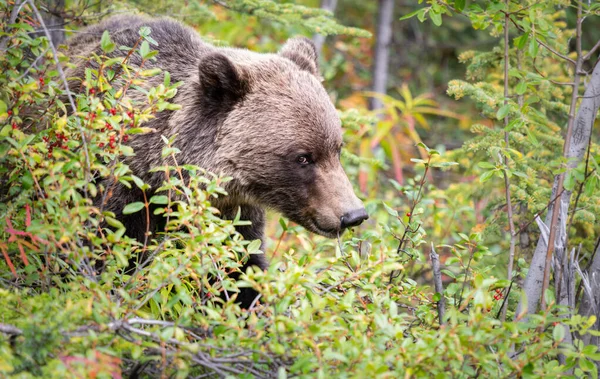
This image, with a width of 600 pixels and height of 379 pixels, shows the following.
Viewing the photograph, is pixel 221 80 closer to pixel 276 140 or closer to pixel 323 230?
pixel 276 140

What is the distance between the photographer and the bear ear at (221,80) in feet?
12.6

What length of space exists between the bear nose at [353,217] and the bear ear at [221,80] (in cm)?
104

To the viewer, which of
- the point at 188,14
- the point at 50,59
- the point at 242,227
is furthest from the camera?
the point at 188,14

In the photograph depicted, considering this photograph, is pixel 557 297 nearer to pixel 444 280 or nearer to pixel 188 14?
pixel 444 280

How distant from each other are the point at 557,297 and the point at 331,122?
170 centimetres

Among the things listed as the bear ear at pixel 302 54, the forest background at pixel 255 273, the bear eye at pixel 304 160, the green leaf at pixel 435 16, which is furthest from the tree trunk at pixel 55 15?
the green leaf at pixel 435 16

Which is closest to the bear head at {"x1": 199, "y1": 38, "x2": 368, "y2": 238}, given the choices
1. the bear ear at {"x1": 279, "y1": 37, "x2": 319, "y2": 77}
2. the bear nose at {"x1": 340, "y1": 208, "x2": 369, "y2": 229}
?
the bear nose at {"x1": 340, "y1": 208, "x2": 369, "y2": 229}

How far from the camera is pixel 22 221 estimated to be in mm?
3273

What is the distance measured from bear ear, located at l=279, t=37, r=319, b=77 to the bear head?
0.38m

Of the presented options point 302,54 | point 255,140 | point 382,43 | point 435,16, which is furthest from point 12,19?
point 382,43

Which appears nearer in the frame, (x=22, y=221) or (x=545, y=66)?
(x=22, y=221)

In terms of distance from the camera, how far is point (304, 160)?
3953 millimetres

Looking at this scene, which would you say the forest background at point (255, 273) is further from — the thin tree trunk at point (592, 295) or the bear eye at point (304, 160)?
the bear eye at point (304, 160)

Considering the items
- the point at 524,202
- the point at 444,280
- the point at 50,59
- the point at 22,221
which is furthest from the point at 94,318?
the point at 444,280
